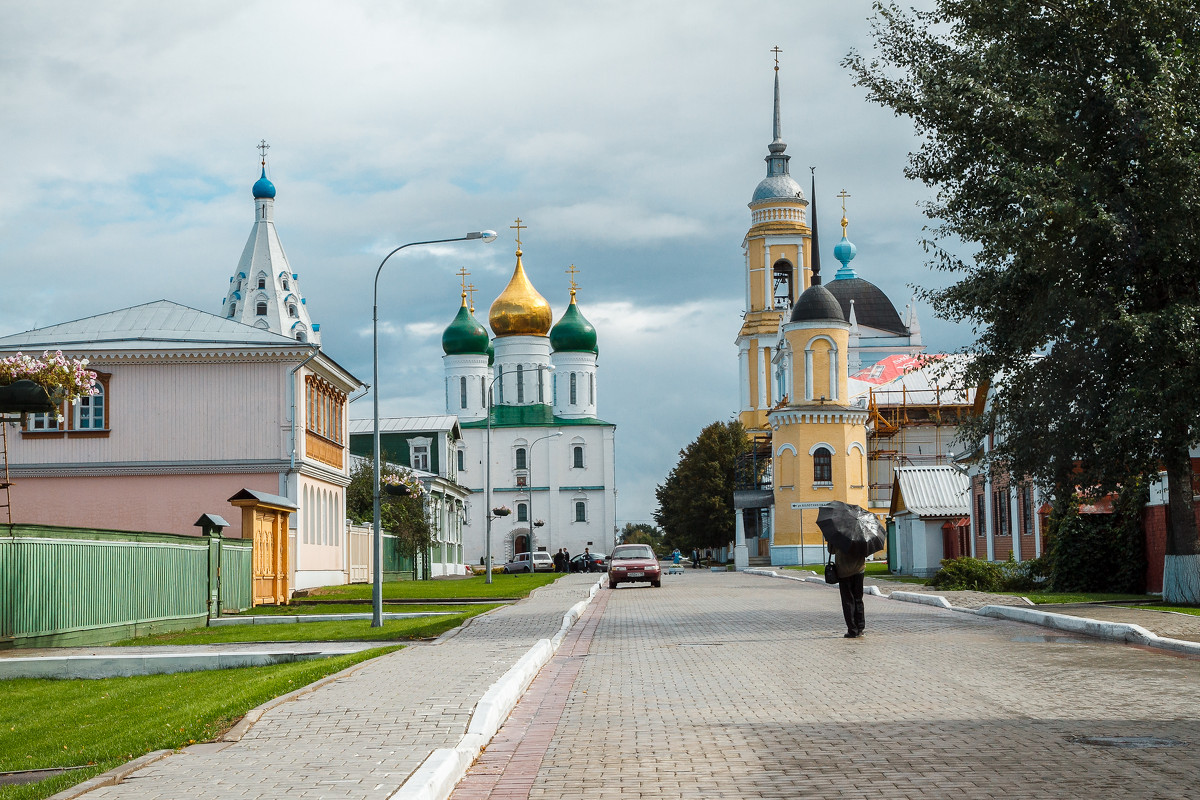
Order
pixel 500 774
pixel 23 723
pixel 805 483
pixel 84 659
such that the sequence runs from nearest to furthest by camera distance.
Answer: pixel 500 774 < pixel 23 723 < pixel 84 659 < pixel 805 483

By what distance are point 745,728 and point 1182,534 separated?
16000 millimetres

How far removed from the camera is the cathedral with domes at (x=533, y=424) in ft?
322

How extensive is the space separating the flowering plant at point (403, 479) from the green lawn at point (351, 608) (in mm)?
14079

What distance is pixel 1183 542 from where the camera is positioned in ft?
74.8

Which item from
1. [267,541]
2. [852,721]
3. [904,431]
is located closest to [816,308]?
[904,431]

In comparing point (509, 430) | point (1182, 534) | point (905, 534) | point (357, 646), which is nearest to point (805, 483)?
point (905, 534)

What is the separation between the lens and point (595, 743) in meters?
9.12

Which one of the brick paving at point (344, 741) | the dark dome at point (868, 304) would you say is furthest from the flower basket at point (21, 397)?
the dark dome at point (868, 304)

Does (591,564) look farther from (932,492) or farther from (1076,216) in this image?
(1076,216)

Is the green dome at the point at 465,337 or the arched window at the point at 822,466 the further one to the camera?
the green dome at the point at 465,337

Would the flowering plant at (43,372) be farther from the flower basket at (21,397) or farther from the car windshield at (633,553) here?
the car windshield at (633,553)

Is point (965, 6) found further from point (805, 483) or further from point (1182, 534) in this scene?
point (805, 483)

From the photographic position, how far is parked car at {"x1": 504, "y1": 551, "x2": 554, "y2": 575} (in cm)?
6488

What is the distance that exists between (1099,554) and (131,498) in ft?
81.2
